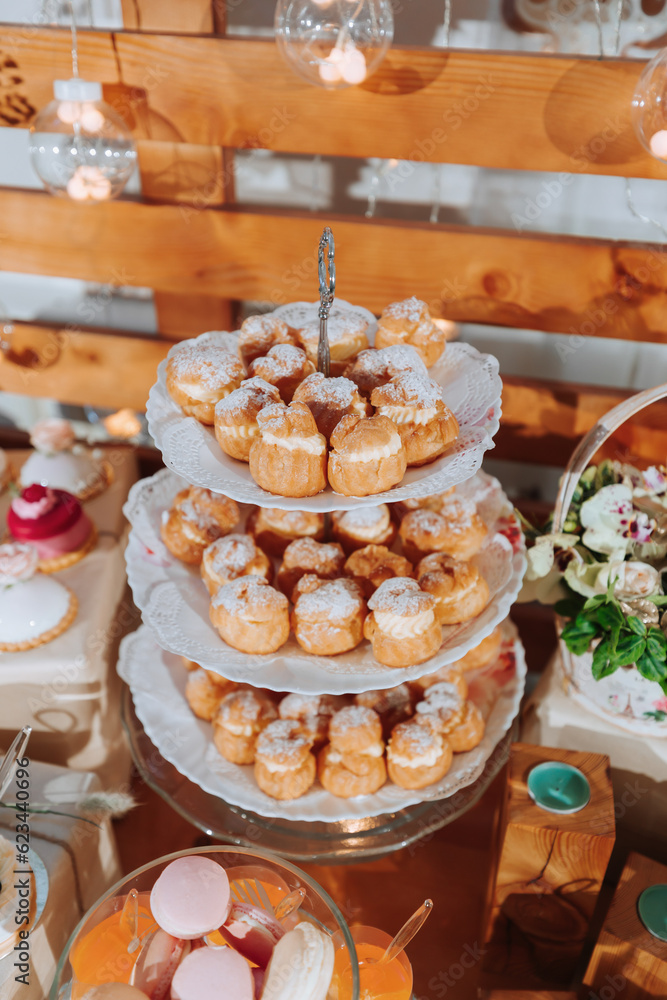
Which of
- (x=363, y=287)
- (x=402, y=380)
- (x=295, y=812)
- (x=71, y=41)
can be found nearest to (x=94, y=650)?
(x=295, y=812)

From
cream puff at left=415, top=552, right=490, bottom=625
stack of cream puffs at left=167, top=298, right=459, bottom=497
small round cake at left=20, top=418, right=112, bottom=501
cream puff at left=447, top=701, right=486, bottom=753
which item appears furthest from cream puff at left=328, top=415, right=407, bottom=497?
small round cake at left=20, top=418, right=112, bottom=501

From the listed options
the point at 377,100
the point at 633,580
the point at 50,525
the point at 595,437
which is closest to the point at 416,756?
the point at 633,580

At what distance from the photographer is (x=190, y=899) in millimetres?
812

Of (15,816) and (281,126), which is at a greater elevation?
(281,126)

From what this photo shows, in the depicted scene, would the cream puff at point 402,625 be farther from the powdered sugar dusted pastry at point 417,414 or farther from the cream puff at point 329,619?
the powdered sugar dusted pastry at point 417,414

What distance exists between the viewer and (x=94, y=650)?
135 centimetres

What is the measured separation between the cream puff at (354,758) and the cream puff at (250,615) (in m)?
0.18

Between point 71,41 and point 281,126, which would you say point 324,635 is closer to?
point 281,126

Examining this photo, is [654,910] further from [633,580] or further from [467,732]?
[633,580]

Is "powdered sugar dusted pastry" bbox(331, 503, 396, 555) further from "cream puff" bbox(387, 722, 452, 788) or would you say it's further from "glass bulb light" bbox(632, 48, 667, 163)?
"glass bulb light" bbox(632, 48, 667, 163)

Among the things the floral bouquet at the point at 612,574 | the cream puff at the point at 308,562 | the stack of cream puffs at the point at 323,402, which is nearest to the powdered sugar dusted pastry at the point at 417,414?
the stack of cream puffs at the point at 323,402

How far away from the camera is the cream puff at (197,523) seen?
3.94 feet

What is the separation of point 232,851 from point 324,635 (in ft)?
0.97

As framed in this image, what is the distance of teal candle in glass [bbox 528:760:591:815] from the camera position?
1.09m
